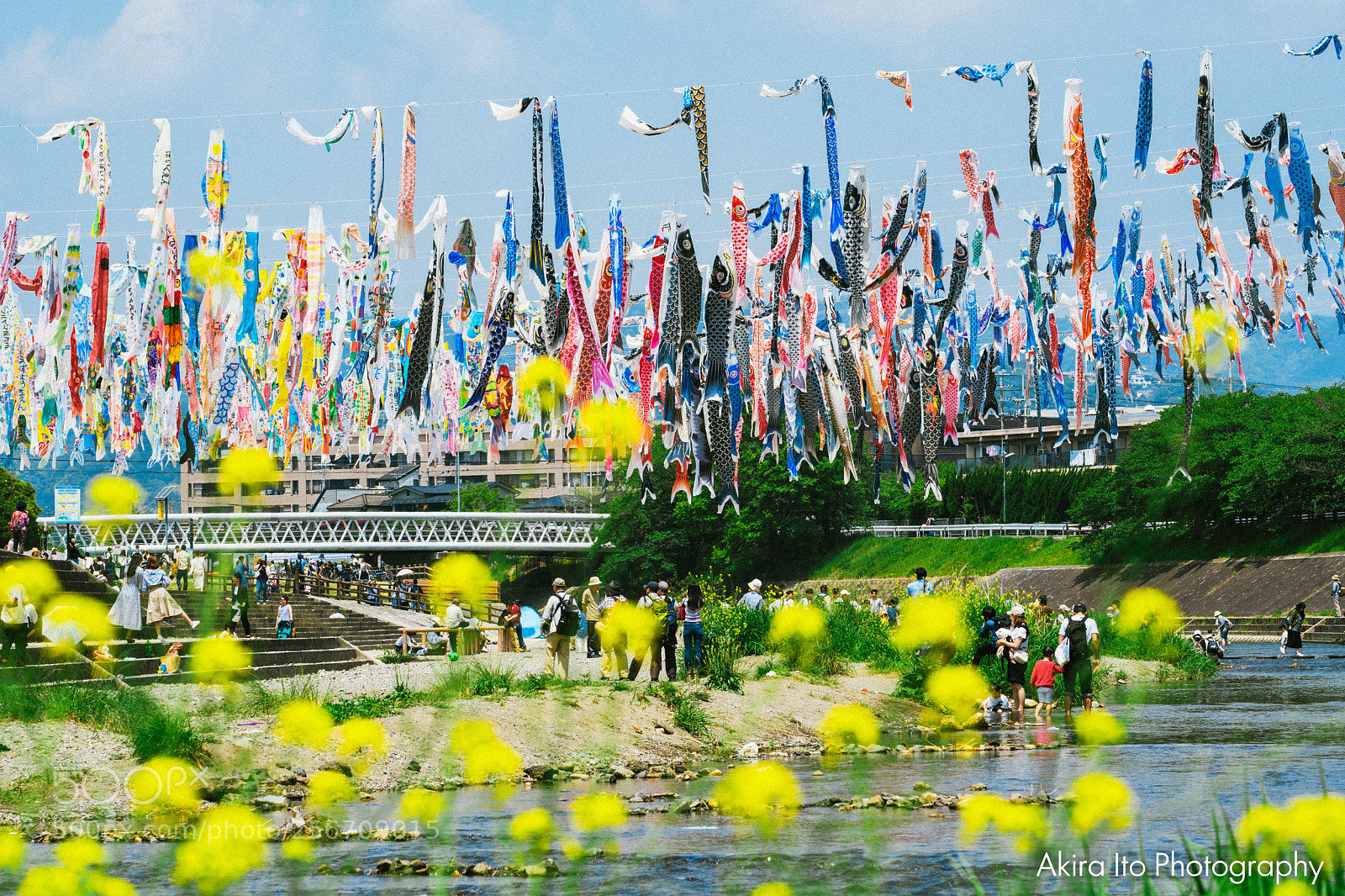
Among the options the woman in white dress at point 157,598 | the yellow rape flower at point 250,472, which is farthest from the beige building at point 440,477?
the yellow rape flower at point 250,472

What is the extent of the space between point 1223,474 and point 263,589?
105 ft

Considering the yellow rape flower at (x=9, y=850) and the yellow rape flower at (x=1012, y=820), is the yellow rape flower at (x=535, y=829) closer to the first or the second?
the yellow rape flower at (x=1012, y=820)

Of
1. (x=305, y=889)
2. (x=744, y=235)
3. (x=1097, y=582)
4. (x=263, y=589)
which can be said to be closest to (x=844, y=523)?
(x=1097, y=582)

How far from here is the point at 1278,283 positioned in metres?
20.8

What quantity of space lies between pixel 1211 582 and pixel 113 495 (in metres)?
44.9

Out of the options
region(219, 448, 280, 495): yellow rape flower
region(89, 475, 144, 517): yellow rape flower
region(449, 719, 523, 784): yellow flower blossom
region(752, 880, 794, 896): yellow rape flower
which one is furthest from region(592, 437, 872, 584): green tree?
region(752, 880, 794, 896): yellow rape flower

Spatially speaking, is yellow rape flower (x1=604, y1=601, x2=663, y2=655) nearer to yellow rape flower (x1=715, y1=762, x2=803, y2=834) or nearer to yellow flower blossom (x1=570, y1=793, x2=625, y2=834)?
yellow rape flower (x1=715, y1=762, x2=803, y2=834)

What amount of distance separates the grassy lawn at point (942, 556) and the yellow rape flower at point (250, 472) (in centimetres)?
5070

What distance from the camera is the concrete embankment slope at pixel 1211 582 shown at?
136 feet

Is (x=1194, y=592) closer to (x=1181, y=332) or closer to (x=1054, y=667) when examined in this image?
(x=1181, y=332)

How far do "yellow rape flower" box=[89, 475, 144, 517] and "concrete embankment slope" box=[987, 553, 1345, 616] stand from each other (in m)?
39.4

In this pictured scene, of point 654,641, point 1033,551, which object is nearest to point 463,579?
point 654,641

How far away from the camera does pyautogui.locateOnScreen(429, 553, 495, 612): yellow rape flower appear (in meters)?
5.08

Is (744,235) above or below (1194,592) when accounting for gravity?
above
